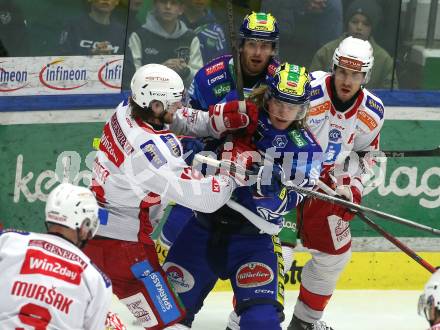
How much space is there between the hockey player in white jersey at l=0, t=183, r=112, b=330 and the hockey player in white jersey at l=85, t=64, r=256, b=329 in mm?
738

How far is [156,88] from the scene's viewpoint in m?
5.25

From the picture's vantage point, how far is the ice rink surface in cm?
691

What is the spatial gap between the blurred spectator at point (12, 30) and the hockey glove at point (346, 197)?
1.99 meters

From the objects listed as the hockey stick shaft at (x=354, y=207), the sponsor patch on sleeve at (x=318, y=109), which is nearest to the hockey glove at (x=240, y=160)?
the hockey stick shaft at (x=354, y=207)

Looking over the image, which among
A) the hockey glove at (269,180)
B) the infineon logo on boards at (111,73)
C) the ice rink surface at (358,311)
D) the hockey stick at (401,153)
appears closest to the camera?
the hockey glove at (269,180)

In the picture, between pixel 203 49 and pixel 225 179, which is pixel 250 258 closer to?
pixel 225 179

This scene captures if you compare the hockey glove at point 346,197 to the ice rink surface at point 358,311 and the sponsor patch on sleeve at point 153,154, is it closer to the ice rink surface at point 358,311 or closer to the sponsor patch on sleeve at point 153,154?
the ice rink surface at point 358,311

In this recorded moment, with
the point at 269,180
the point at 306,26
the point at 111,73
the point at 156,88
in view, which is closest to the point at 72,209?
the point at 156,88

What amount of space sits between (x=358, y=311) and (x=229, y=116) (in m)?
2.02

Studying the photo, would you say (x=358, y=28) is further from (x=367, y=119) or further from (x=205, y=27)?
(x=367, y=119)

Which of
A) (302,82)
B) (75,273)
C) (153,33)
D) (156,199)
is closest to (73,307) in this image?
(75,273)

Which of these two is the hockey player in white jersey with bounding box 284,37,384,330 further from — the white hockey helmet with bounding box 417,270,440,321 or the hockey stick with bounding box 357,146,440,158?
the white hockey helmet with bounding box 417,270,440,321

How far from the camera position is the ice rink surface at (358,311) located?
691 centimetres

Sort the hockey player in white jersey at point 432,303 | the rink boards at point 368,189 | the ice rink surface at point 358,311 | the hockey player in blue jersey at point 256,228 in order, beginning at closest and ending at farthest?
the hockey player in white jersey at point 432,303 → the hockey player in blue jersey at point 256,228 → the ice rink surface at point 358,311 → the rink boards at point 368,189
